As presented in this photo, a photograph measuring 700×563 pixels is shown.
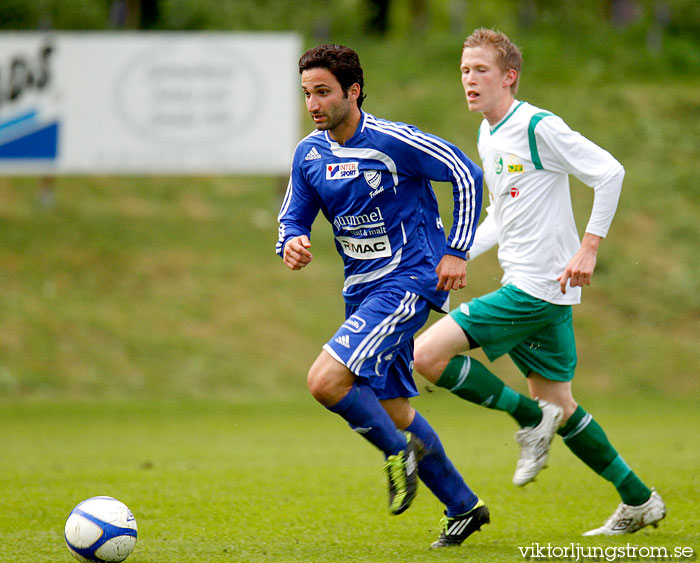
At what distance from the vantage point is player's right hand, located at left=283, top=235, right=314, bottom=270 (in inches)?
177

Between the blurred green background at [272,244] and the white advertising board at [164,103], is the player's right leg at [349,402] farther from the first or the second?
the white advertising board at [164,103]

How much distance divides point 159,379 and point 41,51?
20.0 feet

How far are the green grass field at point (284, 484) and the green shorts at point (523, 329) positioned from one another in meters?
0.89

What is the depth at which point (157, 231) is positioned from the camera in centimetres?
1831

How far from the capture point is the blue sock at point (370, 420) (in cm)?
446

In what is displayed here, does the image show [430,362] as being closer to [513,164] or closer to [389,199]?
[389,199]

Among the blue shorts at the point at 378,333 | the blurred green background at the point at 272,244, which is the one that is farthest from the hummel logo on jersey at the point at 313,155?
the blurred green background at the point at 272,244

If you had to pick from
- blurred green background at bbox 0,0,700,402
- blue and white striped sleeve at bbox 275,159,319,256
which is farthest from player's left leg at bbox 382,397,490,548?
blurred green background at bbox 0,0,700,402

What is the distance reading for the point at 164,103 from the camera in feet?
53.7

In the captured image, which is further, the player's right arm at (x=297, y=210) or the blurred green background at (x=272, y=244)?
the blurred green background at (x=272, y=244)

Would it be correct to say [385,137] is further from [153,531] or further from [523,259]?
[153,531]

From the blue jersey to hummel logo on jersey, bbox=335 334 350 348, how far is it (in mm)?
355

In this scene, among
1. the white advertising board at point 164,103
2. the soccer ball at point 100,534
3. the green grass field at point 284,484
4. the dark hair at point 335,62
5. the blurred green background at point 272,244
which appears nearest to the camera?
the soccer ball at point 100,534

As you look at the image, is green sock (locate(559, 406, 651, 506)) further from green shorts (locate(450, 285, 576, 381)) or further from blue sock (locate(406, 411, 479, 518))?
blue sock (locate(406, 411, 479, 518))
